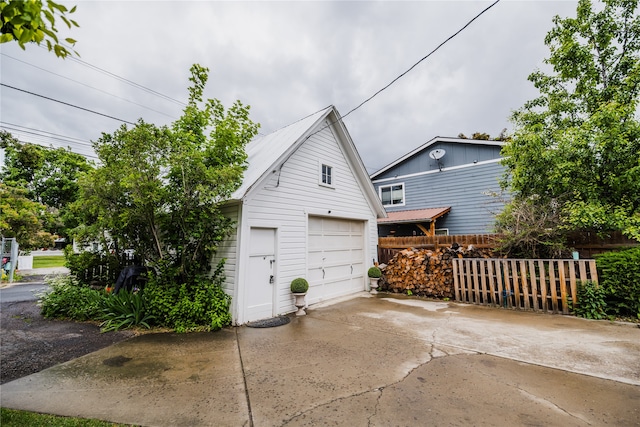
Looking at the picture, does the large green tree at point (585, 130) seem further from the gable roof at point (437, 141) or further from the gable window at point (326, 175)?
the gable window at point (326, 175)

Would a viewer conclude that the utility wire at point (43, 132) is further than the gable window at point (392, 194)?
No

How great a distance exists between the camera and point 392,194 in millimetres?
17422

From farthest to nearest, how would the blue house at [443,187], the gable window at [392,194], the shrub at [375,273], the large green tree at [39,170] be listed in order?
the large green tree at [39,170]
the gable window at [392,194]
the blue house at [443,187]
the shrub at [375,273]

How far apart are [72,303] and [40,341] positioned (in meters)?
1.94

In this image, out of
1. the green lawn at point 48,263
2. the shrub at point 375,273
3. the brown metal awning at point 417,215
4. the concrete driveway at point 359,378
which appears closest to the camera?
the concrete driveway at point 359,378

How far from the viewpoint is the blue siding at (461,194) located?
44.6ft

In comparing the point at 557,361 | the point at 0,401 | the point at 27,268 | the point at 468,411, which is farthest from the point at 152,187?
the point at 27,268

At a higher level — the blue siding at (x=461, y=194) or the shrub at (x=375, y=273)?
the blue siding at (x=461, y=194)

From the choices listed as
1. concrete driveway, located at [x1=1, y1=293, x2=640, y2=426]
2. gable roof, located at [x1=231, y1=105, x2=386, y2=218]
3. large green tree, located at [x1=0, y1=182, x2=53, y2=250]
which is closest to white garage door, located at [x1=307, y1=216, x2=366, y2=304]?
gable roof, located at [x1=231, y1=105, x2=386, y2=218]

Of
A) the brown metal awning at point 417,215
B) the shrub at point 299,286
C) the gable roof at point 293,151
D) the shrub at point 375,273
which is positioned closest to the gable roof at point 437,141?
the brown metal awning at point 417,215

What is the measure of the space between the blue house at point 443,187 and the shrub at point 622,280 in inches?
266

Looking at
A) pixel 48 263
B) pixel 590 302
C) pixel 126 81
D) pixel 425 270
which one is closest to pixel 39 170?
pixel 48 263

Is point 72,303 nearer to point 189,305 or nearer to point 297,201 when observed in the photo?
point 189,305

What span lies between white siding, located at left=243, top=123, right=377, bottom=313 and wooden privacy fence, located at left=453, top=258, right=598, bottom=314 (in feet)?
12.7
